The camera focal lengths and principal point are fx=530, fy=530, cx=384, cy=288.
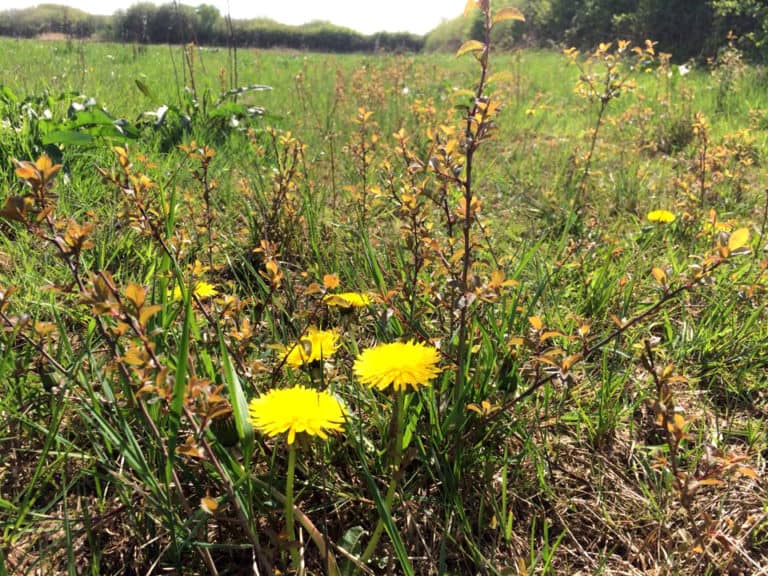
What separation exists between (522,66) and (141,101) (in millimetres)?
6958

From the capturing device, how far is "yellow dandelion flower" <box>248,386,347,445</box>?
0.84m

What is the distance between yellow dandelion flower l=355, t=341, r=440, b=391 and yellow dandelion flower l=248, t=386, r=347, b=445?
0.26 ft

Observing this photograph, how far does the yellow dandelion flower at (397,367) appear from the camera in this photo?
0.92 meters

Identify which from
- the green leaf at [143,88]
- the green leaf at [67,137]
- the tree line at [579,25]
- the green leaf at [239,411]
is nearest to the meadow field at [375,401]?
the green leaf at [239,411]

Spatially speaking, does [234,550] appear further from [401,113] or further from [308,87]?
[308,87]

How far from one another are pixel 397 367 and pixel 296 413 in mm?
191

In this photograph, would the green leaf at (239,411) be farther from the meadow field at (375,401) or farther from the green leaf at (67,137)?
the green leaf at (67,137)

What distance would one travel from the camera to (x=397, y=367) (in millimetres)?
930

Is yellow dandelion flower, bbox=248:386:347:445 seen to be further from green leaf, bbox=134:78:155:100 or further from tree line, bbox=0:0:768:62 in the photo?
tree line, bbox=0:0:768:62

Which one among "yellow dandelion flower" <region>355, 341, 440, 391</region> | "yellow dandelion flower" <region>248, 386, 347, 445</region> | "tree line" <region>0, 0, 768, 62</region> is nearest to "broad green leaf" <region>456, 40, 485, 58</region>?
"yellow dandelion flower" <region>355, 341, 440, 391</region>

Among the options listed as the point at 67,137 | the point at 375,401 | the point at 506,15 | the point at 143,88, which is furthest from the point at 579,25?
the point at 375,401

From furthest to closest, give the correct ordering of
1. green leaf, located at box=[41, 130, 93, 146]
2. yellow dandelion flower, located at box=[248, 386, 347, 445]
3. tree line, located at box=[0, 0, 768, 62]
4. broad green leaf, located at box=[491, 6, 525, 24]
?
tree line, located at box=[0, 0, 768, 62] < green leaf, located at box=[41, 130, 93, 146] < broad green leaf, located at box=[491, 6, 525, 24] < yellow dandelion flower, located at box=[248, 386, 347, 445]

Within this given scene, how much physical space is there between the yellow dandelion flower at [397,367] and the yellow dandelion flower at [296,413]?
80 mm

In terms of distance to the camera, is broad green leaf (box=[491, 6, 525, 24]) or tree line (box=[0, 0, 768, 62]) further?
tree line (box=[0, 0, 768, 62])
